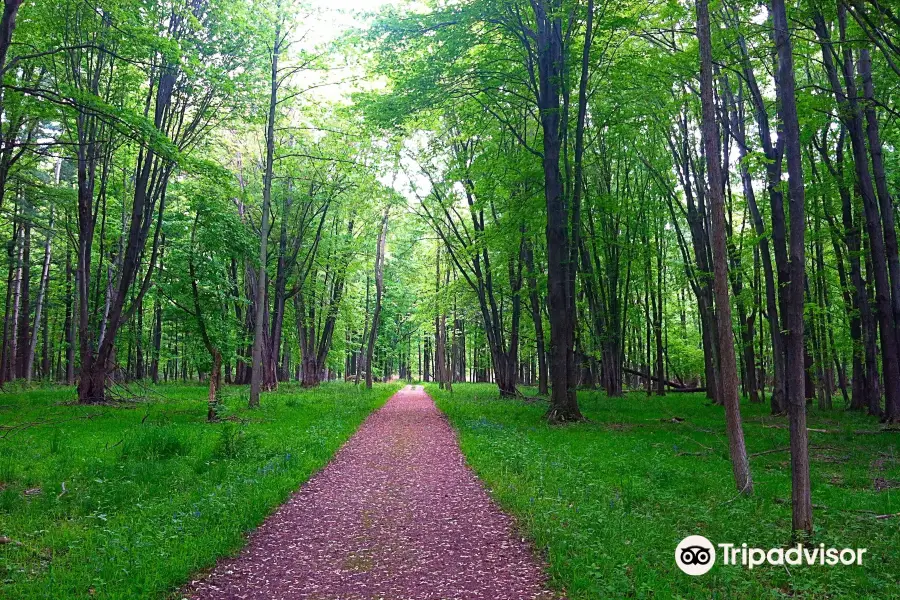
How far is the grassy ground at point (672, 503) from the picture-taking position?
4.14m

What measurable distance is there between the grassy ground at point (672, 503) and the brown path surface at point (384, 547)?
390 mm

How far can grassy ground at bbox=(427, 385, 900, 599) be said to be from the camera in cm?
414

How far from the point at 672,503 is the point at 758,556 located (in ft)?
5.17

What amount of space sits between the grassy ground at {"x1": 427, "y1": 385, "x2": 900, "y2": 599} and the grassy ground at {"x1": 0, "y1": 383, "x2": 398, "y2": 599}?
3194 millimetres

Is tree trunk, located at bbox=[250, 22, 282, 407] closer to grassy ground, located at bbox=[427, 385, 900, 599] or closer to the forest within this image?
the forest

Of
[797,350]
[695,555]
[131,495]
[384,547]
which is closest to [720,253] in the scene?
[797,350]

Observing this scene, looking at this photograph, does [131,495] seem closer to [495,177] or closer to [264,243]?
[264,243]

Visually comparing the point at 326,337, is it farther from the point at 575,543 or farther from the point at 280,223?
the point at 575,543

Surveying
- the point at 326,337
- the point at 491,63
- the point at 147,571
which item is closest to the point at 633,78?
the point at 491,63

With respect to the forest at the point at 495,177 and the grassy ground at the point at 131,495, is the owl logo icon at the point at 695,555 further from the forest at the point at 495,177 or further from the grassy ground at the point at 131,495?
the grassy ground at the point at 131,495

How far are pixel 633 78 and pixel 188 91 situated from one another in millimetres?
12925

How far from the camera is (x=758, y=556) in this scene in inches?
185

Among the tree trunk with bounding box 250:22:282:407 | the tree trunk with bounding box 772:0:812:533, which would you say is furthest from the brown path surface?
the tree trunk with bounding box 250:22:282:407

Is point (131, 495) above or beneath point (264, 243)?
beneath
